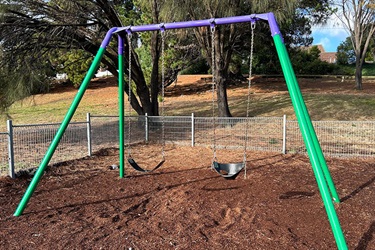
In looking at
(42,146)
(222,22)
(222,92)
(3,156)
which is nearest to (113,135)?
(42,146)

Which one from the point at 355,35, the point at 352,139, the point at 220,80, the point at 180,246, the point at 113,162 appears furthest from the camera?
the point at 355,35

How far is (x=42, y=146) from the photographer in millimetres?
8461

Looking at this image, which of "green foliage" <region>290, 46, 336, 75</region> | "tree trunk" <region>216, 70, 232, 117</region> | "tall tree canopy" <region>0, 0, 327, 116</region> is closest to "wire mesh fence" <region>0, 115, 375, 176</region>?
"tree trunk" <region>216, 70, 232, 117</region>

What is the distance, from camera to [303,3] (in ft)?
45.4

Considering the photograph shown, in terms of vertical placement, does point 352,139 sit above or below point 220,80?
below

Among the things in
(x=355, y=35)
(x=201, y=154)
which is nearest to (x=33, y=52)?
(x=201, y=154)

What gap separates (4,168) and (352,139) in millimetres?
8748

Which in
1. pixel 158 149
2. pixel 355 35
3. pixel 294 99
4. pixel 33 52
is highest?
pixel 355 35

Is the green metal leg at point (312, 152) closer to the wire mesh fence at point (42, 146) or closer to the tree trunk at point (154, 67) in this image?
the wire mesh fence at point (42, 146)

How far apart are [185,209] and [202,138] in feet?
18.5

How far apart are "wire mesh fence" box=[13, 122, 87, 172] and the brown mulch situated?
2.84 ft

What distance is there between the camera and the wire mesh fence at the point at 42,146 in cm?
699

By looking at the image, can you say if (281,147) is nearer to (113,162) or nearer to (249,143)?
(249,143)

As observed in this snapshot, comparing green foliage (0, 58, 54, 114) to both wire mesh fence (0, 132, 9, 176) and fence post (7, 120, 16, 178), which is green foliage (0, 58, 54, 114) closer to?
wire mesh fence (0, 132, 9, 176)
